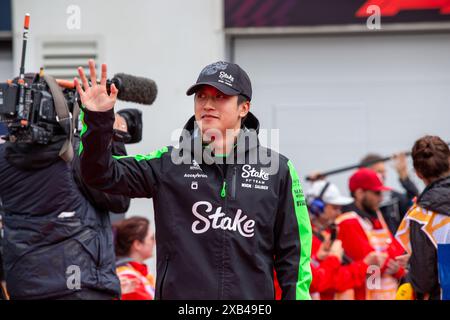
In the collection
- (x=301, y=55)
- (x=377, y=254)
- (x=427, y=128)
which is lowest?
(x=377, y=254)

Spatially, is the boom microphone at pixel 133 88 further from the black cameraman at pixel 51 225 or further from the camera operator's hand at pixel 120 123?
the black cameraman at pixel 51 225

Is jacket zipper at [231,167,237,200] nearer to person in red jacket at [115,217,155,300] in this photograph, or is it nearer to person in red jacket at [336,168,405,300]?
person in red jacket at [115,217,155,300]

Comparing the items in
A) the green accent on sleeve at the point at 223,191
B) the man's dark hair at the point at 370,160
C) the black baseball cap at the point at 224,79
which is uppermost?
the black baseball cap at the point at 224,79

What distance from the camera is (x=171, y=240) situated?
153 inches

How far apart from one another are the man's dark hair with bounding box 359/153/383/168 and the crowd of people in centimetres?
61

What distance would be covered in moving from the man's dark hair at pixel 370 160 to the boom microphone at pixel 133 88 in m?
3.39

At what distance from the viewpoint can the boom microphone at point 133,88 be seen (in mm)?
4930

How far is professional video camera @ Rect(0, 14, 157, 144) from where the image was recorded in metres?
4.66

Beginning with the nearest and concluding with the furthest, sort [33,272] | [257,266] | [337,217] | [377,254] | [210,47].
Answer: [257,266] → [33,272] → [377,254] → [337,217] → [210,47]

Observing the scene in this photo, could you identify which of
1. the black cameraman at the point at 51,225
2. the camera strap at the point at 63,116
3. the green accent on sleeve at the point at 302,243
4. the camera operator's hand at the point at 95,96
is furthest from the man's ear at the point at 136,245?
the camera operator's hand at the point at 95,96

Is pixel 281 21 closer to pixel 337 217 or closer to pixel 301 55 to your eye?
pixel 301 55

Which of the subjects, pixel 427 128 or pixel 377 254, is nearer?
pixel 377 254

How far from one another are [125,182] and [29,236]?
49.7 inches

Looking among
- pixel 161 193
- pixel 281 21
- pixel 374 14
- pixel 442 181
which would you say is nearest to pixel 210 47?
pixel 281 21
